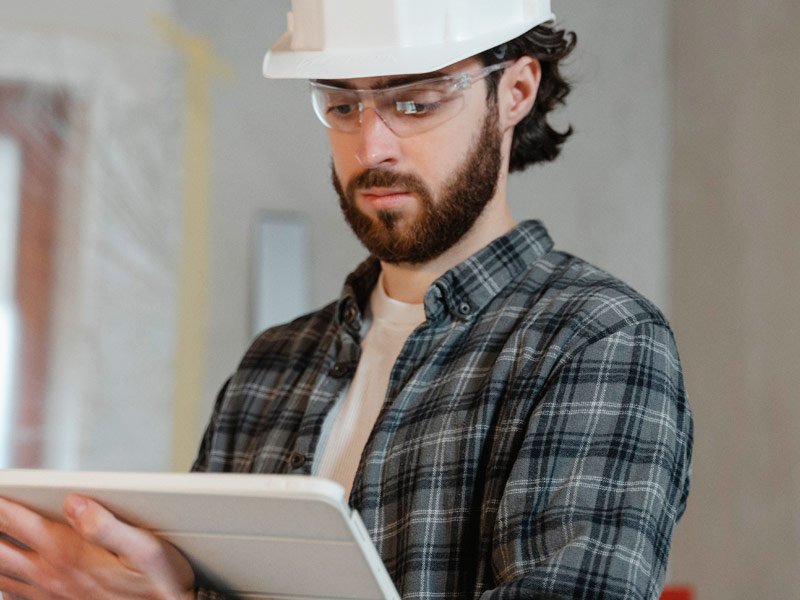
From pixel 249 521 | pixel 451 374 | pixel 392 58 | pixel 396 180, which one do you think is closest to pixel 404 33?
pixel 392 58

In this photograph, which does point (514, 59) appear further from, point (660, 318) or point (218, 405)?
point (218, 405)

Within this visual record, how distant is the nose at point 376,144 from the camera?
122cm

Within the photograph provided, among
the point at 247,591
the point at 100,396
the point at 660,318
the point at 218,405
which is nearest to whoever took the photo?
the point at 247,591

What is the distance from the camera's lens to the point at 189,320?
2.49 metres

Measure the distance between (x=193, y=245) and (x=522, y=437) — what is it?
1.60m

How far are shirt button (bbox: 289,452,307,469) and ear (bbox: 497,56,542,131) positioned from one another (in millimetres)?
461

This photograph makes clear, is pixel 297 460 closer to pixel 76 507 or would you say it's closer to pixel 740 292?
pixel 76 507

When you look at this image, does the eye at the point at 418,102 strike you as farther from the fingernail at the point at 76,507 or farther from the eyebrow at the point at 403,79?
the fingernail at the point at 76,507

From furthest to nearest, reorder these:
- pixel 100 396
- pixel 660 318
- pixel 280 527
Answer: pixel 100 396 → pixel 660 318 → pixel 280 527

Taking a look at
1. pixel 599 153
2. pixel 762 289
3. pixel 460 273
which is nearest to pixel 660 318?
pixel 460 273

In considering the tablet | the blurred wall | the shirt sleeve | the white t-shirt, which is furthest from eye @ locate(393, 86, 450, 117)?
the blurred wall

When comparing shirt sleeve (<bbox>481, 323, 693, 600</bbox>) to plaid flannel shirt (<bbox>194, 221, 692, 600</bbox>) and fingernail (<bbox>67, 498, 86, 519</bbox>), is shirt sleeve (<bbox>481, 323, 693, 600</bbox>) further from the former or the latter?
fingernail (<bbox>67, 498, 86, 519</bbox>)

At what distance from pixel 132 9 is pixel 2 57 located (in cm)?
31

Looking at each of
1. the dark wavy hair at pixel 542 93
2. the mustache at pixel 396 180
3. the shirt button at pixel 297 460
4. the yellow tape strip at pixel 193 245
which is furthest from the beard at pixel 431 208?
the yellow tape strip at pixel 193 245
